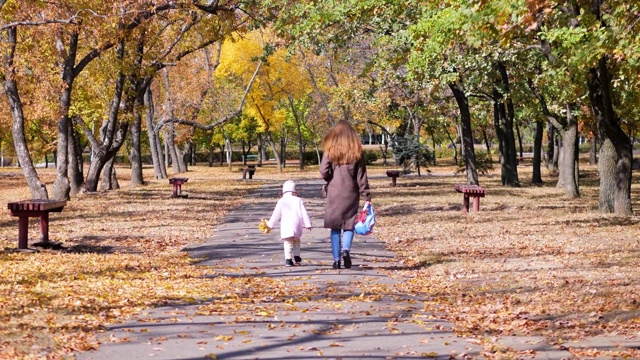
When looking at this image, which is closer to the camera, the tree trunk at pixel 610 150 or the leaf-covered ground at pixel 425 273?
the leaf-covered ground at pixel 425 273

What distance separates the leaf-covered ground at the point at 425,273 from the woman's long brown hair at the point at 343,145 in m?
1.73

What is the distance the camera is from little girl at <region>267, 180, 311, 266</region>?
13102mm

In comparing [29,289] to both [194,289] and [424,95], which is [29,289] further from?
[424,95]

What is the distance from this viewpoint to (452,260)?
14188 millimetres

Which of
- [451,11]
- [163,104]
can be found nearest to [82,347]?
[451,11]

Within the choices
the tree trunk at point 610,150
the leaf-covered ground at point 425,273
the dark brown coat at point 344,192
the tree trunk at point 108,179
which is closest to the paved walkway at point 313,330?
the leaf-covered ground at point 425,273

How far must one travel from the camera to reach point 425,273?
12.8 m

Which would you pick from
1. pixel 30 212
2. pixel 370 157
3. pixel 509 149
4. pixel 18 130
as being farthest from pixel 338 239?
pixel 370 157

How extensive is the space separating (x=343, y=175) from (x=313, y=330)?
438 centimetres

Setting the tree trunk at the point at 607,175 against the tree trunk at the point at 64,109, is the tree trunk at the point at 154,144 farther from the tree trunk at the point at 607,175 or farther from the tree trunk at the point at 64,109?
the tree trunk at the point at 607,175

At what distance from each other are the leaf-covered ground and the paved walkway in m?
0.28

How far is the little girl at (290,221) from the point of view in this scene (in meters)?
13.1

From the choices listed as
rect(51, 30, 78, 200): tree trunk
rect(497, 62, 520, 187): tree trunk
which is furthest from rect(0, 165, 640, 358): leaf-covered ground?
rect(497, 62, 520, 187): tree trunk

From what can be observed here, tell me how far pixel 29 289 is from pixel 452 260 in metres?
6.13
